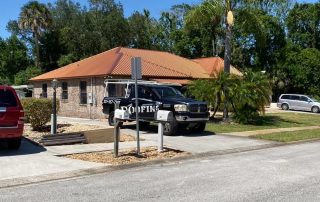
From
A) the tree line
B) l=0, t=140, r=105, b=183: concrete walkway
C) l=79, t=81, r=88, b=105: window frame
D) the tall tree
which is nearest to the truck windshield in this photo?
l=0, t=140, r=105, b=183: concrete walkway

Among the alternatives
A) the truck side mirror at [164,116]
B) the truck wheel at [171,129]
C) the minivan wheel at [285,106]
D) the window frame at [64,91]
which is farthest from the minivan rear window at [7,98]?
the minivan wheel at [285,106]

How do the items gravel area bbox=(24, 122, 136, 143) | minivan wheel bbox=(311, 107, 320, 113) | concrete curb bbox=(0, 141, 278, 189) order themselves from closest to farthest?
concrete curb bbox=(0, 141, 278, 189), gravel area bbox=(24, 122, 136, 143), minivan wheel bbox=(311, 107, 320, 113)

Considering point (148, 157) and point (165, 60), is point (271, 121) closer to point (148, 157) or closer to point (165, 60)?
point (165, 60)

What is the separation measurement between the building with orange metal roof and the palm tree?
23766 millimetres

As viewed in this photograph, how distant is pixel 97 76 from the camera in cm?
2827

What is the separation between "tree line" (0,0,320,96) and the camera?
56.2 m

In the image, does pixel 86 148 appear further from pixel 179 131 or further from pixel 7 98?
pixel 179 131

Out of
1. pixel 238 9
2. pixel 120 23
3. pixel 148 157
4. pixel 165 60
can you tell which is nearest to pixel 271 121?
pixel 238 9

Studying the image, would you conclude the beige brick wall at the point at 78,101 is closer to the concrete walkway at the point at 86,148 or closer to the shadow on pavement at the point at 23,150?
the concrete walkway at the point at 86,148

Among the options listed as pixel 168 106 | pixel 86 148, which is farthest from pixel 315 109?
pixel 86 148

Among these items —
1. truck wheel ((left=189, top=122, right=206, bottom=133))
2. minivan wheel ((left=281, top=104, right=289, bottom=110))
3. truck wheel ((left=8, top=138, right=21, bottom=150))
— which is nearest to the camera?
truck wheel ((left=8, top=138, right=21, bottom=150))

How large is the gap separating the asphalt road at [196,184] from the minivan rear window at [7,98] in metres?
3.99

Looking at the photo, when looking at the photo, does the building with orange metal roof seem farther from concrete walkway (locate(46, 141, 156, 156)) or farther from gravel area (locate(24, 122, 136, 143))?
concrete walkway (locate(46, 141, 156, 156))

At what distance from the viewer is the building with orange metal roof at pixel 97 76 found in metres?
28.7
